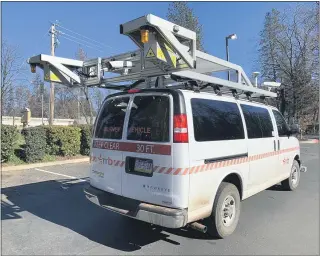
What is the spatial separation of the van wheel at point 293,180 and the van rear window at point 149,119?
15.6ft

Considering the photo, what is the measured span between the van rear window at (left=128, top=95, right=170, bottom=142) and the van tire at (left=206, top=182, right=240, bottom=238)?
1.23 meters

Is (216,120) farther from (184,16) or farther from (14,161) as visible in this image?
(184,16)

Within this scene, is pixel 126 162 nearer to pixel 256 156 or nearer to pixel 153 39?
pixel 153 39

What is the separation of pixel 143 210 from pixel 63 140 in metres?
8.77

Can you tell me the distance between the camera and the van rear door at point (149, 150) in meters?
3.87

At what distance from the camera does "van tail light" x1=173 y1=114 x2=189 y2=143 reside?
12.5 ft

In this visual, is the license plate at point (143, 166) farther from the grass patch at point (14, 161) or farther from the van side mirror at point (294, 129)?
the grass patch at point (14, 161)

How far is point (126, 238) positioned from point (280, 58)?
31.6 metres

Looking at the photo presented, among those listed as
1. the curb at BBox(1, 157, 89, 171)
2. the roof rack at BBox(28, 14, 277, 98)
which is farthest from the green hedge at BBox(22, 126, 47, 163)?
the roof rack at BBox(28, 14, 277, 98)

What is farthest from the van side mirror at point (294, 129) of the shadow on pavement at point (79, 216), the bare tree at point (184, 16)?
the bare tree at point (184, 16)

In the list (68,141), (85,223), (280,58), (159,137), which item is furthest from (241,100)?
(280,58)

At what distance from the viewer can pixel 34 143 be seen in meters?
10.9

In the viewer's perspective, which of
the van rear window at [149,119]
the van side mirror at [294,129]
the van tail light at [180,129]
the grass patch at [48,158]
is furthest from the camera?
the grass patch at [48,158]

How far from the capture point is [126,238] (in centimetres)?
454
